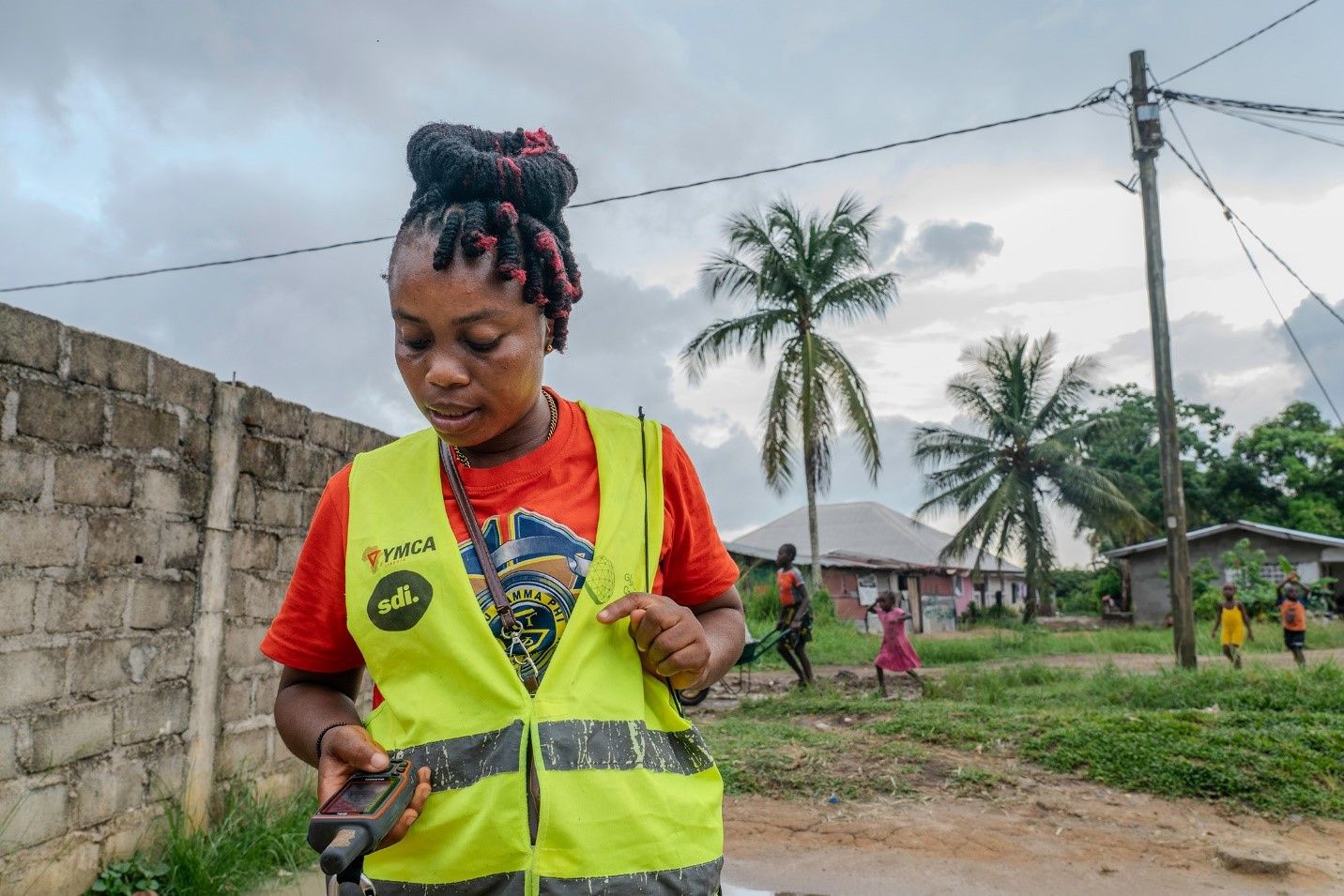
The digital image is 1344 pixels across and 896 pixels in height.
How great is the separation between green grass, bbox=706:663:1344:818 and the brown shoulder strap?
5.00 metres

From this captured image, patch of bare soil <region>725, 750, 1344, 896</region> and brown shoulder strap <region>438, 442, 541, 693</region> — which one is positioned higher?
brown shoulder strap <region>438, 442, 541, 693</region>

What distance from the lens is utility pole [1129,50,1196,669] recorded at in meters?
10.5

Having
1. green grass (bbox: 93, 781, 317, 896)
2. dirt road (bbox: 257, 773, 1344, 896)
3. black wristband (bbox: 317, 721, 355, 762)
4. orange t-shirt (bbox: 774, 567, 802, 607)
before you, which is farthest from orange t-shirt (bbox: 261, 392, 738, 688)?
orange t-shirt (bbox: 774, 567, 802, 607)

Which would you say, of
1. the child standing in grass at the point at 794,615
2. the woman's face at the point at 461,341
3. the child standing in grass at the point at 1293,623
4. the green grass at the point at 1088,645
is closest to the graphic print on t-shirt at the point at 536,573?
the woman's face at the point at 461,341

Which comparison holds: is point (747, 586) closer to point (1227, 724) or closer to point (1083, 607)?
point (1227, 724)

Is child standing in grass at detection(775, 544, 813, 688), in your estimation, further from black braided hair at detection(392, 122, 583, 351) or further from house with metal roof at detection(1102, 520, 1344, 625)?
house with metal roof at detection(1102, 520, 1344, 625)

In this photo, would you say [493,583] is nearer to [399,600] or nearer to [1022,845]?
[399,600]

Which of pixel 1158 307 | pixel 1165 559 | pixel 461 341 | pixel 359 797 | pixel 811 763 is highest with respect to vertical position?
pixel 1158 307

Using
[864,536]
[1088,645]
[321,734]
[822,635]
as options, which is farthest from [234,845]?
[864,536]

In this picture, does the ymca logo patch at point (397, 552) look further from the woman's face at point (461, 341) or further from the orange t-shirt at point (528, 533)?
the woman's face at point (461, 341)

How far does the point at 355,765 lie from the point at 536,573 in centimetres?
31

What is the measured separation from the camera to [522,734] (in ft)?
3.87

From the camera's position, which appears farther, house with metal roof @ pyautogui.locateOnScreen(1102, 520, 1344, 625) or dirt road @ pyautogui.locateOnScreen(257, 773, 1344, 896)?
house with metal roof @ pyautogui.locateOnScreen(1102, 520, 1344, 625)

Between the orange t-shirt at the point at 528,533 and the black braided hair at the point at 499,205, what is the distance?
0.73 ft
